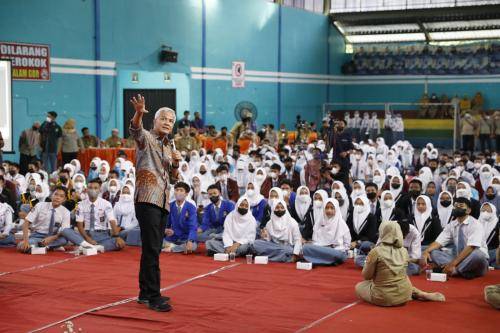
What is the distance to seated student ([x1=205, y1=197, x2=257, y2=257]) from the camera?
9.59 m

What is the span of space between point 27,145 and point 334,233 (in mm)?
8932

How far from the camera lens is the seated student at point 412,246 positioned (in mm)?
8570

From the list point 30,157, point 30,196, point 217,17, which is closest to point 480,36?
point 217,17

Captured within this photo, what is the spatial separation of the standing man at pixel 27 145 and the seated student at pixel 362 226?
8.44 m

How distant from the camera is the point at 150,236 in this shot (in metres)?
6.20

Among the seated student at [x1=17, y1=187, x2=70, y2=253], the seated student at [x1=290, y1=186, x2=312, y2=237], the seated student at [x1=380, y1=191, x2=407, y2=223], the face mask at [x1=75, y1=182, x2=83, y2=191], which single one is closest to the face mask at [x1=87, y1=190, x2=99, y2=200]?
the seated student at [x1=17, y1=187, x2=70, y2=253]

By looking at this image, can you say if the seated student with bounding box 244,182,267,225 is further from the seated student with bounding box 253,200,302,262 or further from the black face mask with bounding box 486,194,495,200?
the black face mask with bounding box 486,194,495,200

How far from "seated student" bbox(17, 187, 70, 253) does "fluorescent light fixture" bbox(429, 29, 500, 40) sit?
21.8 metres

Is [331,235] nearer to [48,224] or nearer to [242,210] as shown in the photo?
[242,210]

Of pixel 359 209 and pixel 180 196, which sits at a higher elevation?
pixel 180 196

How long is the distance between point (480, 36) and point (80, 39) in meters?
16.0

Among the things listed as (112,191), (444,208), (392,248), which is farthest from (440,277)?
(112,191)

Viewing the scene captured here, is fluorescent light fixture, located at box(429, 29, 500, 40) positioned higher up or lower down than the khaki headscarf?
higher up

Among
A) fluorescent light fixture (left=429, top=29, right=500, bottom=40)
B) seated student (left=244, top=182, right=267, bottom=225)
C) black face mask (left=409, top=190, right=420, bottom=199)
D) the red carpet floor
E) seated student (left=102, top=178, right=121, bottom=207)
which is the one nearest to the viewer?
the red carpet floor
